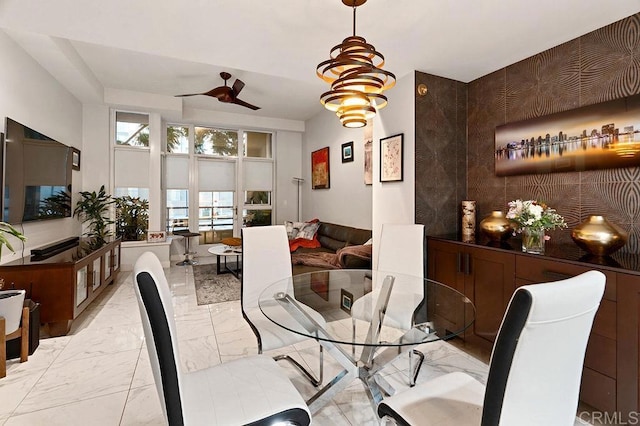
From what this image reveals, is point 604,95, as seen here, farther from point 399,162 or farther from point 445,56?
point 399,162

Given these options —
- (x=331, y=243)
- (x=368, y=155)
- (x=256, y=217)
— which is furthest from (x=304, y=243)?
(x=256, y=217)

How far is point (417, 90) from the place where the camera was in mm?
2861

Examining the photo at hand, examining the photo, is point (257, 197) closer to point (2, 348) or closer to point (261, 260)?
point (261, 260)

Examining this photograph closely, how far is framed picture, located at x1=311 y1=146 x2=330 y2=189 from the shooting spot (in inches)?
226

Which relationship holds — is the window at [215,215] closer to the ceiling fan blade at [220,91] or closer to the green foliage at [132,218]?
the green foliage at [132,218]

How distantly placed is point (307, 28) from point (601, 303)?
2.50m

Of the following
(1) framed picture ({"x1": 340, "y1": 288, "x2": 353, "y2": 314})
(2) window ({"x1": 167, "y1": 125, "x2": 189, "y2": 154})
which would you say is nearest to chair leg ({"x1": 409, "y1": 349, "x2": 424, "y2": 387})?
(1) framed picture ({"x1": 340, "y1": 288, "x2": 353, "y2": 314})

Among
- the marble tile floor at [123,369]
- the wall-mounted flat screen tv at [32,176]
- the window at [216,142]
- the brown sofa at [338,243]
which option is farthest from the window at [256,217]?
the marble tile floor at [123,369]

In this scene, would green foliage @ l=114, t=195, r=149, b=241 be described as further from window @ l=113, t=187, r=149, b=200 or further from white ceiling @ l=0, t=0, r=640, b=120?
white ceiling @ l=0, t=0, r=640, b=120

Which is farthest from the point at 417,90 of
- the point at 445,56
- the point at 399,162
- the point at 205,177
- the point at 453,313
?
the point at 205,177

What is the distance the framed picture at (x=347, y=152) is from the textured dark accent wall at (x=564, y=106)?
6.93 feet

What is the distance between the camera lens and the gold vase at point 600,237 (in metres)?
1.86

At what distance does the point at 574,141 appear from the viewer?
7.56ft

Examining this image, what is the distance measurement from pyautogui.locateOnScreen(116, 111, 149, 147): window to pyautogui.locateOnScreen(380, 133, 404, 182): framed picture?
421cm
